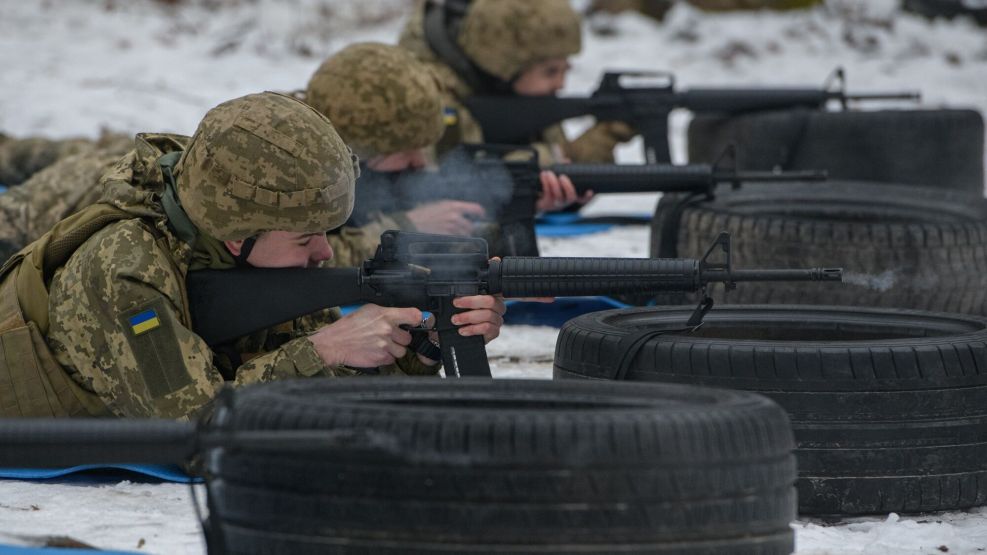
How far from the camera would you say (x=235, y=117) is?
10.9 feet

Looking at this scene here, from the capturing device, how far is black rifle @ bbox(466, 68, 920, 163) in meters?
7.86

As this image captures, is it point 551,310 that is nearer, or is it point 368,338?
point 368,338

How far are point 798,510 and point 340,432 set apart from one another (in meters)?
1.55

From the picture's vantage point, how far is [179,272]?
341 cm

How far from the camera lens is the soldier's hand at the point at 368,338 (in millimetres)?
3445

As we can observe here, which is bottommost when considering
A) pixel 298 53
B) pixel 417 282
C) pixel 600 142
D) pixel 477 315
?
pixel 298 53

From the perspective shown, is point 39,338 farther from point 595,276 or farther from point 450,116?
point 450,116

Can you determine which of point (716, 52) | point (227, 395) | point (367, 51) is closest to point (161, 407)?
point (227, 395)

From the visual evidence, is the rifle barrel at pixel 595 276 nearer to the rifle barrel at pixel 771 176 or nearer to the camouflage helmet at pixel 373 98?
the camouflage helmet at pixel 373 98

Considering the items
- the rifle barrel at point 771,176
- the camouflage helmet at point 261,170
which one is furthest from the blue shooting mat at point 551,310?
the camouflage helmet at point 261,170

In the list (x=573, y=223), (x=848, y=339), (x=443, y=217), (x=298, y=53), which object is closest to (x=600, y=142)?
(x=573, y=223)

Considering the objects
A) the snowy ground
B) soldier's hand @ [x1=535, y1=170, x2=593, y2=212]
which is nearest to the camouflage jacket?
soldier's hand @ [x1=535, y1=170, x2=593, y2=212]

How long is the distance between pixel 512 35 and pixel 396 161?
2693 millimetres

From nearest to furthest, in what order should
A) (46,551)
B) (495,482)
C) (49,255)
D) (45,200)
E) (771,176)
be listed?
(495,482) < (46,551) < (49,255) < (45,200) < (771,176)
